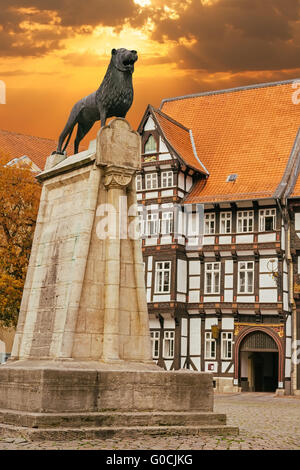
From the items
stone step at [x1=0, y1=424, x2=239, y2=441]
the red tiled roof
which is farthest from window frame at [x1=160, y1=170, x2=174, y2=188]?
stone step at [x1=0, y1=424, x2=239, y2=441]

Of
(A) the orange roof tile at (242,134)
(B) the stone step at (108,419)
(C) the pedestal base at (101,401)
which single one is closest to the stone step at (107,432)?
(C) the pedestal base at (101,401)

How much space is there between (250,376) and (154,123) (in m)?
14.0

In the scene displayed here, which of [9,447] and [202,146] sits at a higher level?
[202,146]

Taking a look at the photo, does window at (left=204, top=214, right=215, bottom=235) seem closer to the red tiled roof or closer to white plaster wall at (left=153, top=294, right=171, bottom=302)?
white plaster wall at (left=153, top=294, right=171, bottom=302)

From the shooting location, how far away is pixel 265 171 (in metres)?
38.0

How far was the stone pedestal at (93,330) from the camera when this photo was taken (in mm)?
10828

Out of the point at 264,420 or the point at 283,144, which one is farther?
the point at 283,144

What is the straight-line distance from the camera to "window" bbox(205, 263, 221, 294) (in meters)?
37.4

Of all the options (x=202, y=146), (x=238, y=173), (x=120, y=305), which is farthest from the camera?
(x=202, y=146)

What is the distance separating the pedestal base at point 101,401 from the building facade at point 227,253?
77.4 feet

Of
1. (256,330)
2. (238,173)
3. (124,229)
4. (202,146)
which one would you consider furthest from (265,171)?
(124,229)

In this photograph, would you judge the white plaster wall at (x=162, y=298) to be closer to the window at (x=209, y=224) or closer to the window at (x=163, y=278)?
the window at (x=163, y=278)

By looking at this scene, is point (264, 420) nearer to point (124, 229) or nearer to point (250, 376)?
point (124, 229)

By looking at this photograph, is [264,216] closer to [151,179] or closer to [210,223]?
[210,223]
